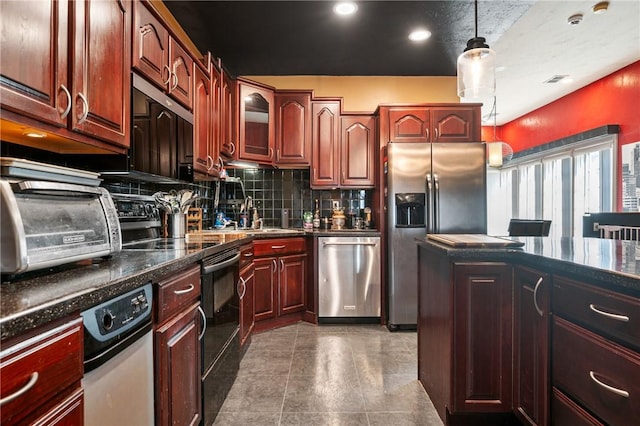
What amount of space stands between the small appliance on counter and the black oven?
569mm

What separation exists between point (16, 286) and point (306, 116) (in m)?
3.15

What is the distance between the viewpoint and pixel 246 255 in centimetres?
271

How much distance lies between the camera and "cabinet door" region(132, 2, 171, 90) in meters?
1.67

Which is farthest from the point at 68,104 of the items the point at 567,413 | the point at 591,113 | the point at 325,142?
the point at 591,113

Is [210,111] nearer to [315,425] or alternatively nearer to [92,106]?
[92,106]

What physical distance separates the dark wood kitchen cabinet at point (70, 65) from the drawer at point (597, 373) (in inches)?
75.5

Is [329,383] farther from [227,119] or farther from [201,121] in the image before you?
[227,119]

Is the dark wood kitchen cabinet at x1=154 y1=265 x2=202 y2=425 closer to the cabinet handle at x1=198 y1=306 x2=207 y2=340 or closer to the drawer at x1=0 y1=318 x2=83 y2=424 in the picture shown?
the cabinet handle at x1=198 y1=306 x2=207 y2=340

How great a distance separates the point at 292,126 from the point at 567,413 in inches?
126

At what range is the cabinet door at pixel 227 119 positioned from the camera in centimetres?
308

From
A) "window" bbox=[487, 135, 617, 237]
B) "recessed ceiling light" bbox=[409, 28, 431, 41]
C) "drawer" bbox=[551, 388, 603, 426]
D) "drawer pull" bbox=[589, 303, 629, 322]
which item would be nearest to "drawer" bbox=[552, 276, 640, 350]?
"drawer pull" bbox=[589, 303, 629, 322]

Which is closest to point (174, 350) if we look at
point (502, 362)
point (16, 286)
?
point (16, 286)

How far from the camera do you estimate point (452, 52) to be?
11.1 ft

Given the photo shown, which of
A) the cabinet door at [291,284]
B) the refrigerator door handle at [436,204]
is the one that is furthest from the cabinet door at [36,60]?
the refrigerator door handle at [436,204]
